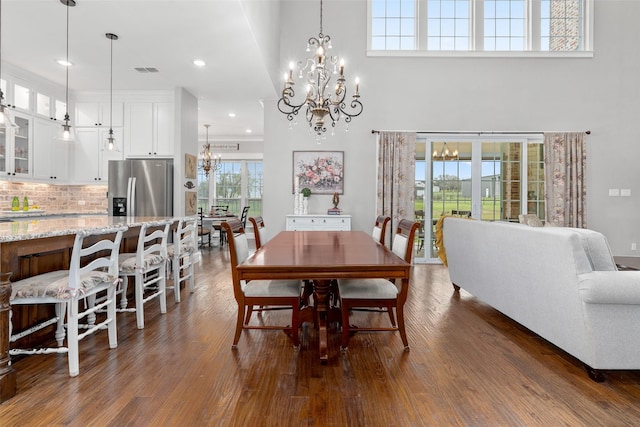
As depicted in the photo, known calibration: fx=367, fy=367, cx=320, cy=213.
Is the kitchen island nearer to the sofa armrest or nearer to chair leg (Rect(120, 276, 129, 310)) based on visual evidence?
chair leg (Rect(120, 276, 129, 310))

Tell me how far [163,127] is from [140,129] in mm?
379

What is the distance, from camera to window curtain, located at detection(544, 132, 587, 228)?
19.5 feet

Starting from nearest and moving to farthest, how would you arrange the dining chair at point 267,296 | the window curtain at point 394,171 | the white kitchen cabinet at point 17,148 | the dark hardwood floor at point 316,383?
the dark hardwood floor at point 316,383 → the dining chair at point 267,296 → the white kitchen cabinet at point 17,148 → the window curtain at point 394,171

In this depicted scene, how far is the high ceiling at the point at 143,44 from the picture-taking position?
337 centimetres

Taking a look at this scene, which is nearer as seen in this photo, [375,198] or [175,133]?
[175,133]

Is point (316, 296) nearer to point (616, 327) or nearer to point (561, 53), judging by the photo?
point (616, 327)

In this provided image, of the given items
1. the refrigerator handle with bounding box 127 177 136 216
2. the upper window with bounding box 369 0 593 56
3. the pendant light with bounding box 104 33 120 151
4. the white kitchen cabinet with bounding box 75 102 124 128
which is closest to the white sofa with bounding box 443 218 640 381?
the pendant light with bounding box 104 33 120 151

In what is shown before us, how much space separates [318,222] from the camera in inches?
226

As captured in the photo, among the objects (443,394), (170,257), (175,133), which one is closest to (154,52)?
(175,133)

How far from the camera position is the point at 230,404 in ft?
6.03

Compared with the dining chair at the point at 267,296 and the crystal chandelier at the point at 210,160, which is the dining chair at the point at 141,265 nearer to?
the dining chair at the point at 267,296

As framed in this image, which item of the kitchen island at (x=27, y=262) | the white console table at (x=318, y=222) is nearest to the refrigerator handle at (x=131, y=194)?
the white console table at (x=318, y=222)

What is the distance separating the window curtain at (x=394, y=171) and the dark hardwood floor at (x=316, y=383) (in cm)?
311

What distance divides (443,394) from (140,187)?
499 cm
